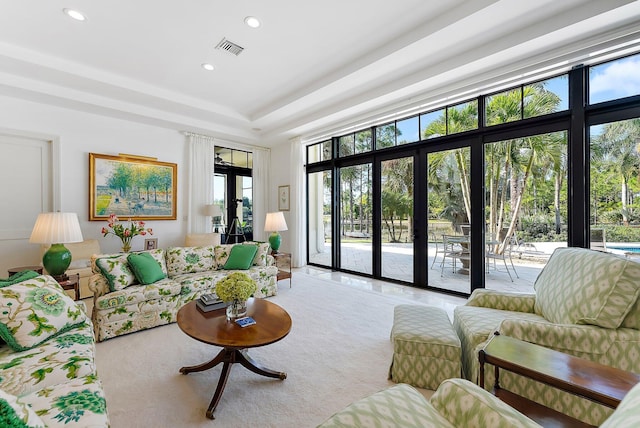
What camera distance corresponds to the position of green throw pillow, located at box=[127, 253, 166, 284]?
10.1 feet

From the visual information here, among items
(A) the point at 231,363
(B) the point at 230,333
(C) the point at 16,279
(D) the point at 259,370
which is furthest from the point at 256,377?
(C) the point at 16,279

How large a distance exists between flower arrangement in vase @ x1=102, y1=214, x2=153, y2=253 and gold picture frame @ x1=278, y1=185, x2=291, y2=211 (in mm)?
2804

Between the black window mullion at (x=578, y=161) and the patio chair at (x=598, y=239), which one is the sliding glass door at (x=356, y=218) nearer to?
the black window mullion at (x=578, y=161)

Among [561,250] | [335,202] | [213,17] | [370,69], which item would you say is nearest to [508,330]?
[561,250]

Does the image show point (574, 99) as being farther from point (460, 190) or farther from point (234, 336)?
point (234, 336)

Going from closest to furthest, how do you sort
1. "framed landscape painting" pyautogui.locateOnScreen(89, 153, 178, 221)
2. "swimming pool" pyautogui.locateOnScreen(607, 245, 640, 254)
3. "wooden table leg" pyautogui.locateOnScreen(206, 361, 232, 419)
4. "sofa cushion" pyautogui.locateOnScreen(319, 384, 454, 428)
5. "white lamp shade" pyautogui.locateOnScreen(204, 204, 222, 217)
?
"sofa cushion" pyautogui.locateOnScreen(319, 384, 454, 428) → "wooden table leg" pyautogui.locateOnScreen(206, 361, 232, 419) → "swimming pool" pyautogui.locateOnScreen(607, 245, 640, 254) → "framed landscape painting" pyautogui.locateOnScreen(89, 153, 178, 221) → "white lamp shade" pyautogui.locateOnScreen(204, 204, 222, 217)

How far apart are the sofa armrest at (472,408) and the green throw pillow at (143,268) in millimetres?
3110

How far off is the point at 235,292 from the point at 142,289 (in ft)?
4.98

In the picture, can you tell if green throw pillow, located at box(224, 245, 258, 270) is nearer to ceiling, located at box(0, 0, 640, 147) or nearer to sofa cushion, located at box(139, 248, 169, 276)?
sofa cushion, located at box(139, 248, 169, 276)

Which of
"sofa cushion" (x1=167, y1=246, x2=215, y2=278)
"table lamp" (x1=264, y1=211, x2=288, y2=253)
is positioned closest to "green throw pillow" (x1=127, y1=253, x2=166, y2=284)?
"sofa cushion" (x1=167, y1=246, x2=215, y2=278)

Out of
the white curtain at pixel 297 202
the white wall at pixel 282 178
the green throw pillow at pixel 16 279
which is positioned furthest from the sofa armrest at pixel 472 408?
the white wall at pixel 282 178

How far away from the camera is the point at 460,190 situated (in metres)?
4.04

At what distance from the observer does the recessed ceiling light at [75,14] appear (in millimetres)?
2643

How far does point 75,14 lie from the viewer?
2688 millimetres
